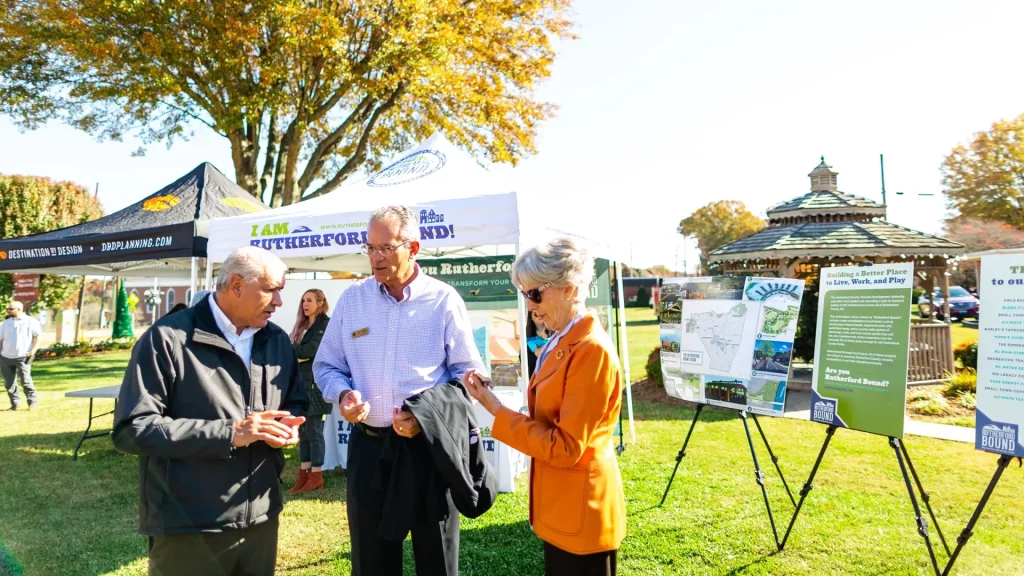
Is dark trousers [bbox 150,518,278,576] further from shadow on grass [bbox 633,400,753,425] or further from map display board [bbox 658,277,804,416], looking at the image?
shadow on grass [bbox 633,400,753,425]

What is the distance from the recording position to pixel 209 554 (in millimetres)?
1941

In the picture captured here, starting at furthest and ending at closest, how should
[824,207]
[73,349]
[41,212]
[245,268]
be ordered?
[41,212]
[73,349]
[824,207]
[245,268]

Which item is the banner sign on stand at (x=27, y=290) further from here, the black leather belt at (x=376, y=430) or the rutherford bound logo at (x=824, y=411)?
the rutherford bound logo at (x=824, y=411)

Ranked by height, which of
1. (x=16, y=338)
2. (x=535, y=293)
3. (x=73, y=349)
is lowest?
(x=73, y=349)

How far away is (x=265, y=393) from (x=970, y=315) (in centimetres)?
3250

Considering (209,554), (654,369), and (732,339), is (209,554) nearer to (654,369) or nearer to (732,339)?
(732,339)

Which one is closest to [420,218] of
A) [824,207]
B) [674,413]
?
[674,413]

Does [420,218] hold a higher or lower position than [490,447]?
higher

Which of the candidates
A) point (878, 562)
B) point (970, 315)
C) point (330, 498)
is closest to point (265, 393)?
point (330, 498)

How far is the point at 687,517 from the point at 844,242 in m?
8.60

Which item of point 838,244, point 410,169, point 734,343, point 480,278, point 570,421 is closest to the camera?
point 570,421

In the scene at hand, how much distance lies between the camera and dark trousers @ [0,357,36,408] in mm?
9438

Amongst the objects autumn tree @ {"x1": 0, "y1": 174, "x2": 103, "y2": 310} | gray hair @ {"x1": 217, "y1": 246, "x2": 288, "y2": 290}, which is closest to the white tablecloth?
gray hair @ {"x1": 217, "y1": 246, "x2": 288, "y2": 290}

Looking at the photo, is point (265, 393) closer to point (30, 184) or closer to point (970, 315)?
point (30, 184)
